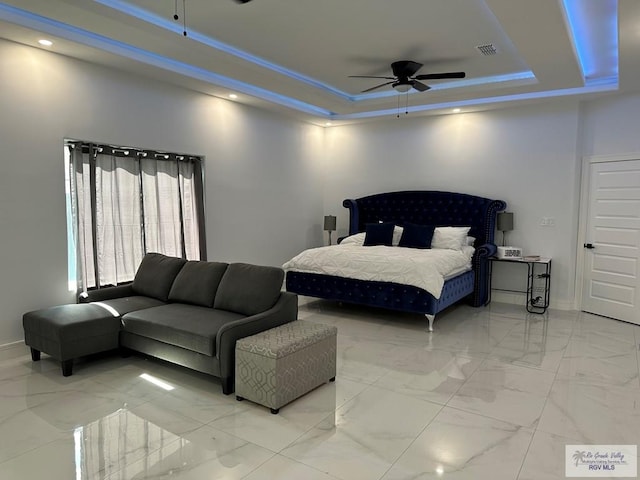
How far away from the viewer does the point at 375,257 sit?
536 cm

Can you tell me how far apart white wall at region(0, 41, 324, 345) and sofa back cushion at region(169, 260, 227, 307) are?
3.98 ft

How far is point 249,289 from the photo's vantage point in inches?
149

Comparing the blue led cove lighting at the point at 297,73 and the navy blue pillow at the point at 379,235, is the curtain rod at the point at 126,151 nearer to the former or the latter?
the blue led cove lighting at the point at 297,73

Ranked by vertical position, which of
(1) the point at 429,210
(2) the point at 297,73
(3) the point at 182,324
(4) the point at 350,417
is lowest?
(4) the point at 350,417

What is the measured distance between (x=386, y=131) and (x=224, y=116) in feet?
9.17

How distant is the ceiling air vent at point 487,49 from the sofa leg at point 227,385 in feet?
12.9

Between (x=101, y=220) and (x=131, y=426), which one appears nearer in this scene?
(x=131, y=426)

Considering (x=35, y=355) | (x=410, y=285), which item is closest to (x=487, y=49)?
(x=410, y=285)

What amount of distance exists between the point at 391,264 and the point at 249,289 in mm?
1995

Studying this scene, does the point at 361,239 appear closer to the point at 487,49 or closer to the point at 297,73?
the point at 297,73

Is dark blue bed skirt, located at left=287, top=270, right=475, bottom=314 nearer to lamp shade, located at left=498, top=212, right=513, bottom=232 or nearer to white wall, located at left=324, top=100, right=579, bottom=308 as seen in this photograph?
lamp shade, located at left=498, top=212, right=513, bottom=232

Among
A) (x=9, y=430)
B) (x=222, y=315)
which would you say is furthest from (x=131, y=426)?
(x=222, y=315)

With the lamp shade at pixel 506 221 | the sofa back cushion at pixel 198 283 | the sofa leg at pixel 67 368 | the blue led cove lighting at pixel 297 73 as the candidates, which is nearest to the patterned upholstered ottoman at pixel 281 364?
the sofa back cushion at pixel 198 283

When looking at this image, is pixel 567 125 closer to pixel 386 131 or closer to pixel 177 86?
pixel 386 131
